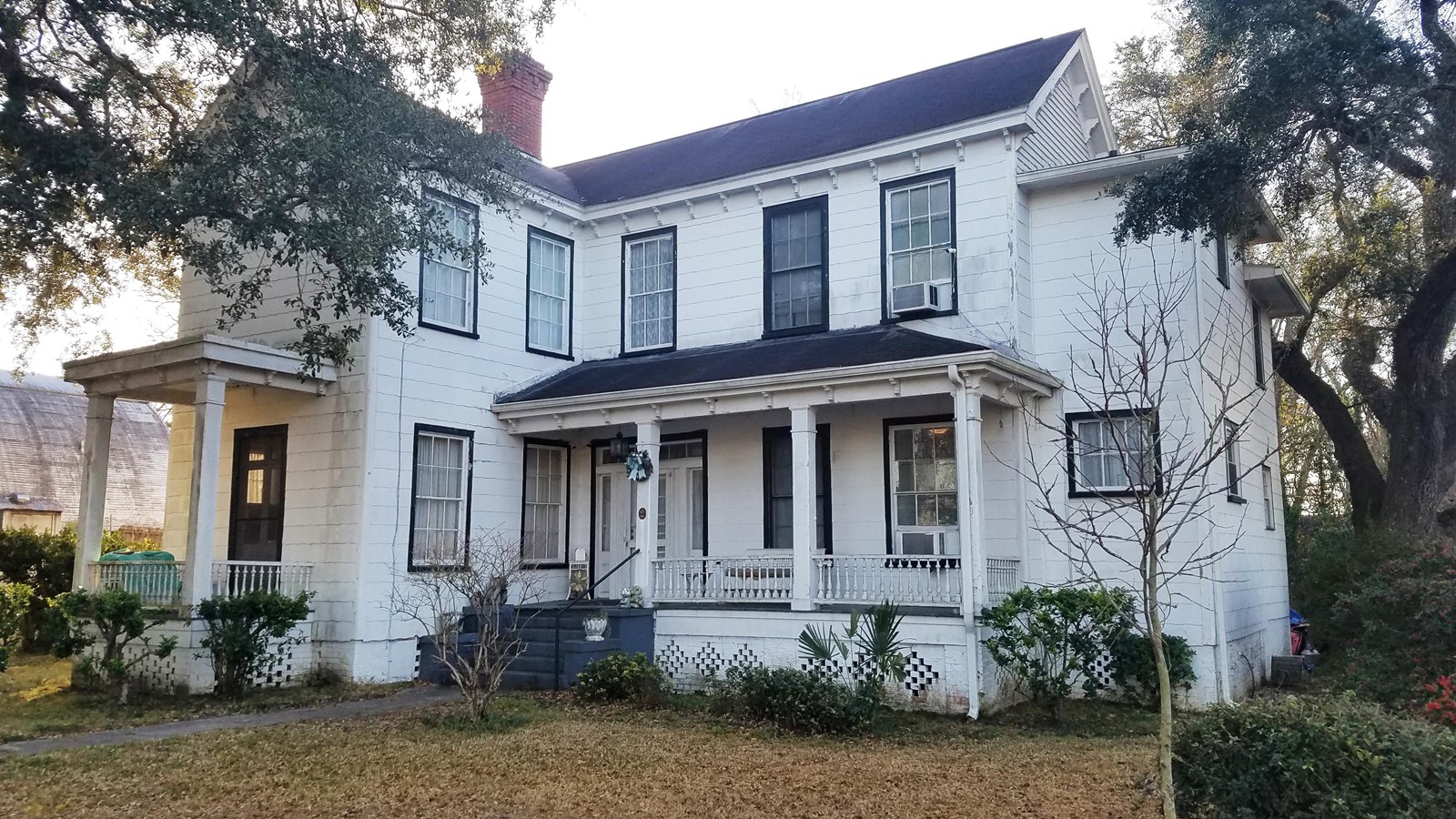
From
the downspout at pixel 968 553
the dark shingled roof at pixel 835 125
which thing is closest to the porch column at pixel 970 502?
the downspout at pixel 968 553

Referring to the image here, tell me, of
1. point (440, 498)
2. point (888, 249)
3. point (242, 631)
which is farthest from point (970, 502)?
point (242, 631)

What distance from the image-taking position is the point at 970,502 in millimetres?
11766

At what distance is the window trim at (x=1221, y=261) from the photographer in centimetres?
1423

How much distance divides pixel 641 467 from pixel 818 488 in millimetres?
2471

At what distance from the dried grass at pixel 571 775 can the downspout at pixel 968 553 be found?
108cm

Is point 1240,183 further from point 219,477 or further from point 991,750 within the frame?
point 219,477

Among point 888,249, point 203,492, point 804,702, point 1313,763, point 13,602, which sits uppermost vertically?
point 888,249

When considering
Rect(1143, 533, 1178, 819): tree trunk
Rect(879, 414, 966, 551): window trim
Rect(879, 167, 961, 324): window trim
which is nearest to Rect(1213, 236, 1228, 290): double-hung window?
Rect(879, 167, 961, 324): window trim

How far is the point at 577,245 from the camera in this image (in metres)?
17.0

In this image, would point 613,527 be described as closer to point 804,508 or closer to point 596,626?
point 596,626

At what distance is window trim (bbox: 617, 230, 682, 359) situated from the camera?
1609 cm

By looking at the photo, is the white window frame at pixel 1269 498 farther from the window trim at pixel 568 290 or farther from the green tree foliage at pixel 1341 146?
the window trim at pixel 568 290

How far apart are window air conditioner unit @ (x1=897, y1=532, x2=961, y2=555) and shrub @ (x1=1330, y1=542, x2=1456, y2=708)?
4.35 meters

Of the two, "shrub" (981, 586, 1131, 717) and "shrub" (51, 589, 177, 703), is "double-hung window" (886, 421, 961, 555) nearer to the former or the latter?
"shrub" (981, 586, 1131, 717)
